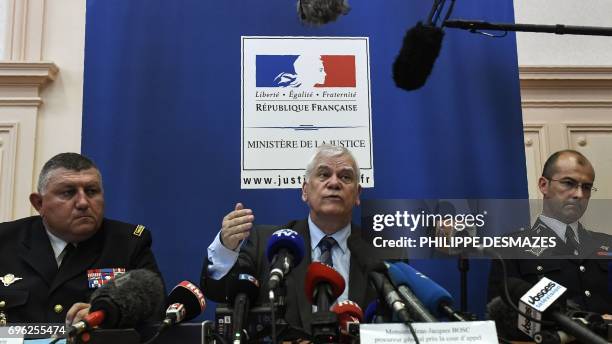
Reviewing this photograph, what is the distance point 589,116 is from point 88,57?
3.22 m

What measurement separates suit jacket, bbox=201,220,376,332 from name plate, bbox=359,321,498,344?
0.48 meters

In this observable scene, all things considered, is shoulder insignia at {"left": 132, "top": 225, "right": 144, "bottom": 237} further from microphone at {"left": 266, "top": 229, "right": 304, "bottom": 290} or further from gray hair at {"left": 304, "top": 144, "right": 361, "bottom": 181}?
microphone at {"left": 266, "top": 229, "right": 304, "bottom": 290}

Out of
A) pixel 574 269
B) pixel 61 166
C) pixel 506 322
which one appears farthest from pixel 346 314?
pixel 61 166

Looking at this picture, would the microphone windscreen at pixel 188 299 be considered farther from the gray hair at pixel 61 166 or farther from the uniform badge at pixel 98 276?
the gray hair at pixel 61 166

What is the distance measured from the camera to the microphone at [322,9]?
2795 millimetres

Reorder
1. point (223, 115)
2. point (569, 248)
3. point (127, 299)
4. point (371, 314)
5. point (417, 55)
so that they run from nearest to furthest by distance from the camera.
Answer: point (127, 299) < point (371, 314) < point (569, 248) < point (417, 55) < point (223, 115)

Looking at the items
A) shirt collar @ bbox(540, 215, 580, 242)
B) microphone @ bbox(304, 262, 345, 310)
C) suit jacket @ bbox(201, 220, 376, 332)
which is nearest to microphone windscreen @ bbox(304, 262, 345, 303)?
microphone @ bbox(304, 262, 345, 310)

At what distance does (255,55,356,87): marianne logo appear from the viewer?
3.36 meters

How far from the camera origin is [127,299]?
166cm

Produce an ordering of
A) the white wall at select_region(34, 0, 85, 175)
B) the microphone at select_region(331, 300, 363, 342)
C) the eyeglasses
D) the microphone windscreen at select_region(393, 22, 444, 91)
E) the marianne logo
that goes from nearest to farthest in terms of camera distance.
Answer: the microphone at select_region(331, 300, 363, 342)
the microphone windscreen at select_region(393, 22, 444, 91)
the eyeglasses
the marianne logo
the white wall at select_region(34, 0, 85, 175)

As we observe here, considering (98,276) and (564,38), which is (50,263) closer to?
(98,276)

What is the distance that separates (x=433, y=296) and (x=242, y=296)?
49 cm

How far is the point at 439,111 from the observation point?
133 inches

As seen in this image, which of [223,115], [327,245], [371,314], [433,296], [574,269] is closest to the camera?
[433,296]
